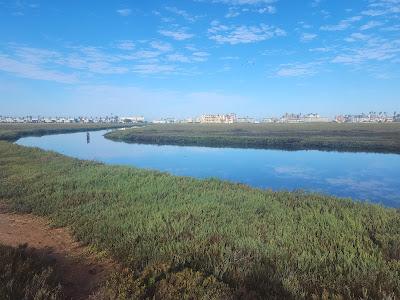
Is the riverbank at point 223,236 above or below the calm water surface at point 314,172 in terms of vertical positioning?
above

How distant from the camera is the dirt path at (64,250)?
7980 mm

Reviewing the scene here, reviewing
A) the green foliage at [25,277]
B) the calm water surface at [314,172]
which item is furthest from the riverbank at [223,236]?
the calm water surface at [314,172]

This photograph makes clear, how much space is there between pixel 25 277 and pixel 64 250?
3232 mm

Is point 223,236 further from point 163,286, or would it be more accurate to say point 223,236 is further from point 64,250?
point 64,250

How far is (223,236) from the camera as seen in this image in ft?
35.2

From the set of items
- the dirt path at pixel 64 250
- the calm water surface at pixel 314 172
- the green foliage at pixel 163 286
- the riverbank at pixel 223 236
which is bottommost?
the calm water surface at pixel 314 172

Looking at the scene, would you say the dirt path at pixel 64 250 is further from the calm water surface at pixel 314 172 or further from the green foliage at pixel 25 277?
the calm water surface at pixel 314 172

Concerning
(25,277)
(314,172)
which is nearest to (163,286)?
(25,277)

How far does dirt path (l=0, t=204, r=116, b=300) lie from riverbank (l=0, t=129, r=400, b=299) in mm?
453

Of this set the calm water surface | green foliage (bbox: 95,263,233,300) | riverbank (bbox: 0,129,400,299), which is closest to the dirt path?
riverbank (bbox: 0,129,400,299)

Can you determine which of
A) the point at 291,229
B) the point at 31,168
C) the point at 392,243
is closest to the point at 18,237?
the point at 291,229

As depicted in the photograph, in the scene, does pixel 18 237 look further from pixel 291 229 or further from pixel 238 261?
pixel 291 229

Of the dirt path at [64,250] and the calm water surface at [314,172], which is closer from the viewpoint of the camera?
the dirt path at [64,250]

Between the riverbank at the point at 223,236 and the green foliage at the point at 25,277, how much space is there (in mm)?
1181
